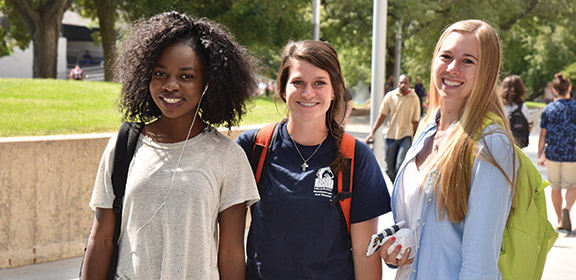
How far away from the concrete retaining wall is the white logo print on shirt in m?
4.17

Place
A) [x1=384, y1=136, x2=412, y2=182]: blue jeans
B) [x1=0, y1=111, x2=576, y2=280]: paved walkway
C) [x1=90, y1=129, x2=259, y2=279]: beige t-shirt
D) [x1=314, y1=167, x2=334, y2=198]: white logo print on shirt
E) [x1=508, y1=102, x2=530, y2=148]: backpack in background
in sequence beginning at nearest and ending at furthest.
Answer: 1. [x1=90, y1=129, x2=259, y2=279]: beige t-shirt
2. [x1=314, y1=167, x2=334, y2=198]: white logo print on shirt
3. [x1=0, y1=111, x2=576, y2=280]: paved walkway
4. [x1=508, y1=102, x2=530, y2=148]: backpack in background
5. [x1=384, y1=136, x2=412, y2=182]: blue jeans

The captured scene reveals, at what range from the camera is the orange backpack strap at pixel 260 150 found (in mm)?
2961

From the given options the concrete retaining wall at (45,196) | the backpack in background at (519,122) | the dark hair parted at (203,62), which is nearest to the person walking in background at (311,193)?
the dark hair parted at (203,62)

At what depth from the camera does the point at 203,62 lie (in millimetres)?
2697

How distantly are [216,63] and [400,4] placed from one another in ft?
78.3

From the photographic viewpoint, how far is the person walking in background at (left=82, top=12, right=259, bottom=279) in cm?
255

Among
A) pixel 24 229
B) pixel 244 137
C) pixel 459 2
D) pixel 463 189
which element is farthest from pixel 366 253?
pixel 459 2

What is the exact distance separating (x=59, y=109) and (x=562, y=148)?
22.7 ft

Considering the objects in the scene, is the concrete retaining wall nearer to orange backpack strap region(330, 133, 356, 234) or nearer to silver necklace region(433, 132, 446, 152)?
orange backpack strap region(330, 133, 356, 234)

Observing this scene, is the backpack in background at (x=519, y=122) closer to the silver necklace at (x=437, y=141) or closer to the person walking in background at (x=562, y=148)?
the person walking in background at (x=562, y=148)

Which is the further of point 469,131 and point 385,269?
point 385,269

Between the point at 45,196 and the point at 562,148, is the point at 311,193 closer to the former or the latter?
the point at 45,196

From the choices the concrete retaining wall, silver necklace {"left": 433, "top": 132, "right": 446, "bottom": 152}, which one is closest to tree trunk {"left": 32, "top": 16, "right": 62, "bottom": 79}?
the concrete retaining wall

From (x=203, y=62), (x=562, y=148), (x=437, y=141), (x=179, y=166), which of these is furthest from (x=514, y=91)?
(x=179, y=166)
